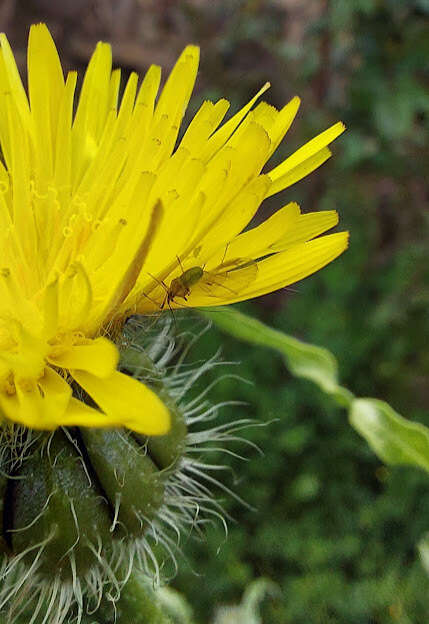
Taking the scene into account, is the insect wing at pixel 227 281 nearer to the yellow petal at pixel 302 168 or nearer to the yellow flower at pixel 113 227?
the yellow flower at pixel 113 227

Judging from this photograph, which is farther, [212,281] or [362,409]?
[362,409]

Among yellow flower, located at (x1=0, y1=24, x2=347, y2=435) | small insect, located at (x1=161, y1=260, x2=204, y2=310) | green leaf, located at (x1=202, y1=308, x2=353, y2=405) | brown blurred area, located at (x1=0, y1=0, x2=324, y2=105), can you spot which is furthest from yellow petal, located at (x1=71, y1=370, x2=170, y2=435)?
brown blurred area, located at (x1=0, y1=0, x2=324, y2=105)

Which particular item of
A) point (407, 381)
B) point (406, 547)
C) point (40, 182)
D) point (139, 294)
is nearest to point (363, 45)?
point (407, 381)

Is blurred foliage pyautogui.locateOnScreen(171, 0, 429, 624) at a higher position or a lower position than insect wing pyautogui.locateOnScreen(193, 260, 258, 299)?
lower

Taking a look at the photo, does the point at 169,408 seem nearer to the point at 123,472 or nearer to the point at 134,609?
the point at 123,472

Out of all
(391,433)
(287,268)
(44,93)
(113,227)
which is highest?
(44,93)

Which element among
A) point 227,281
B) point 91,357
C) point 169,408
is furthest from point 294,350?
point 91,357

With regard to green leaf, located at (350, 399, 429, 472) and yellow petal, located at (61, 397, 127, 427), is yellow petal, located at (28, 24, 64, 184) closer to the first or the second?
yellow petal, located at (61, 397, 127, 427)
